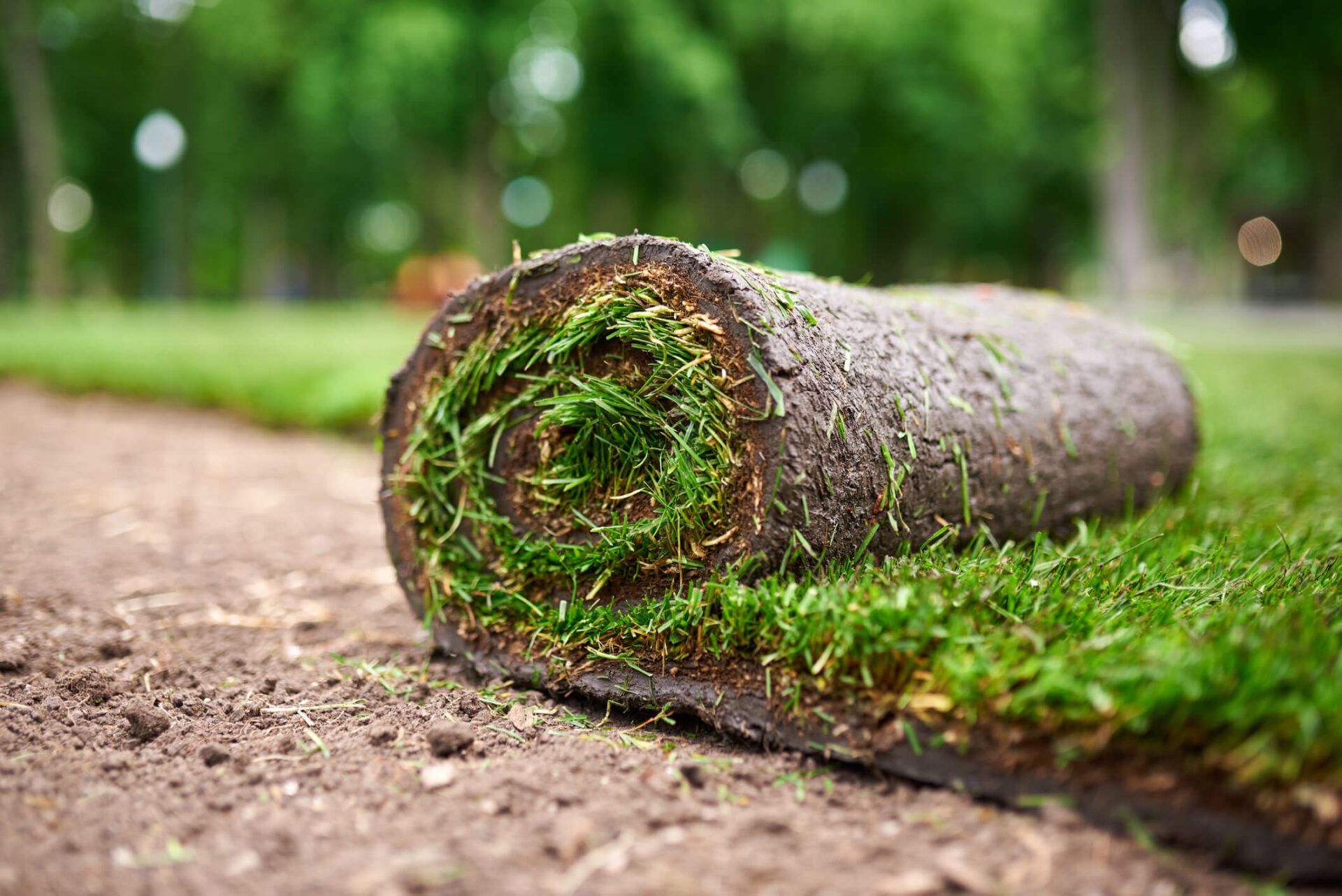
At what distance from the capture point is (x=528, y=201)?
42.8 m

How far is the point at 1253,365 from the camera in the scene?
9211 millimetres

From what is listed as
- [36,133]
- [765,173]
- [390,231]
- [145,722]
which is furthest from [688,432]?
[390,231]

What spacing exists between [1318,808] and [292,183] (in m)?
29.8

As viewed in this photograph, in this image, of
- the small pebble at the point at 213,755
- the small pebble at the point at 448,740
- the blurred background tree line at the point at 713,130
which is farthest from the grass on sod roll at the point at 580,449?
the blurred background tree line at the point at 713,130

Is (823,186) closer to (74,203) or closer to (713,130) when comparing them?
(713,130)

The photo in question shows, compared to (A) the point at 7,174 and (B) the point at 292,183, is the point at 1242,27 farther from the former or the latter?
(A) the point at 7,174

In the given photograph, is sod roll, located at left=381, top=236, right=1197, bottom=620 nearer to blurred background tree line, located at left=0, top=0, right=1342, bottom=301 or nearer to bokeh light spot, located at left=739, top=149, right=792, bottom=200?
blurred background tree line, located at left=0, top=0, right=1342, bottom=301

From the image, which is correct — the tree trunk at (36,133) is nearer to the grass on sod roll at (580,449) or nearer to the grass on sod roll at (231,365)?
the grass on sod roll at (231,365)

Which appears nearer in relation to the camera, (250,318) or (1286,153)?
(250,318)

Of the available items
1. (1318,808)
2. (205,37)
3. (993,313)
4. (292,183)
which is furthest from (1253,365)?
(292,183)

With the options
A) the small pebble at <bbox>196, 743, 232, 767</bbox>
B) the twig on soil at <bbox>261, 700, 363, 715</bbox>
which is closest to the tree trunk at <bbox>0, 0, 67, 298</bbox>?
the twig on soil at <bbox>261, 700, 363, 715</bbox>

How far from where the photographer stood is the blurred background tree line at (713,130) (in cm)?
1659

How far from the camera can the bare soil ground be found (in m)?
1.39

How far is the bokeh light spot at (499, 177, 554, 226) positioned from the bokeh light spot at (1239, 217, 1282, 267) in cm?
2495
